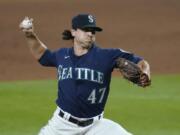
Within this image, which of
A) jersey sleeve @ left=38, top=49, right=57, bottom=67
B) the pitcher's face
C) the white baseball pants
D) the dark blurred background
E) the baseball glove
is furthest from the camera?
Result: the dark blurred background

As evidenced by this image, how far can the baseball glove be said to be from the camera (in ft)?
23.2

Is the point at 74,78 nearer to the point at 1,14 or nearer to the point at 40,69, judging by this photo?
the point at 40,69

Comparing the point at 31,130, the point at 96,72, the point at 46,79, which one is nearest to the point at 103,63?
the point at 96,72

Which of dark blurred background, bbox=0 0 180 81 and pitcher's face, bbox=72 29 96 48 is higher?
pitcher's face, bbox=72 29 96 48

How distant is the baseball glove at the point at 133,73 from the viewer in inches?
279

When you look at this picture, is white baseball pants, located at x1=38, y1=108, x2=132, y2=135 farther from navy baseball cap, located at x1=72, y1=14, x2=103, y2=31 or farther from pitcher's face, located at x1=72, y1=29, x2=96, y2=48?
navy baseball cap, located at x1=72, y1=14, x2=103, y2=31

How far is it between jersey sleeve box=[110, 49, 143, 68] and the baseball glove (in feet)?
0.23

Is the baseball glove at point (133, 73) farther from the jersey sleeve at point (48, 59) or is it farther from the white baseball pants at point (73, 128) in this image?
the jersey sleeve at point (48, 59)

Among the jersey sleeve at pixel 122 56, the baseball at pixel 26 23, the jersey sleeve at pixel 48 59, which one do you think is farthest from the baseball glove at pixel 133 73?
the baseball at pixel 26 23

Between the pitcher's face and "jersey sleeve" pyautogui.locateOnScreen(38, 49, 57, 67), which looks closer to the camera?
the pitcher's face

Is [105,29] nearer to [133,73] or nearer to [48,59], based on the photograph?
[48,59]

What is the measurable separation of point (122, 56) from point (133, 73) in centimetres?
27

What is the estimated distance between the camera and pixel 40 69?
18562 millimetres

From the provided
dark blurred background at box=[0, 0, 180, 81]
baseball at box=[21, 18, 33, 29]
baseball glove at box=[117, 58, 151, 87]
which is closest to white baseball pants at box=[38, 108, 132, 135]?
baseball glove at box=[117, 58, 151, 87]
